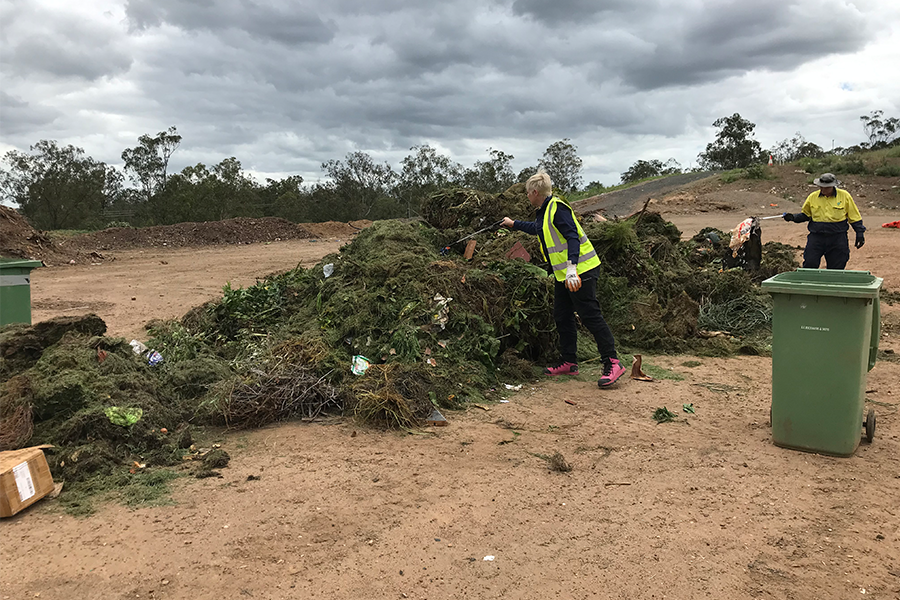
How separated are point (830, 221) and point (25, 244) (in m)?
19.1

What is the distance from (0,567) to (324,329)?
328cm

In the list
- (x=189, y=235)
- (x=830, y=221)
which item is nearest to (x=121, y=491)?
(x=830, y=221)

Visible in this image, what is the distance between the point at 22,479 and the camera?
320 cm

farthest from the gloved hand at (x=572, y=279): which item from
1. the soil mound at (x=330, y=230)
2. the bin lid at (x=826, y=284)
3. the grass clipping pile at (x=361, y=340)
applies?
the soil mound at (x=330, y=230)

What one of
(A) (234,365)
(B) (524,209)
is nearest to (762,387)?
(B) (524,209)

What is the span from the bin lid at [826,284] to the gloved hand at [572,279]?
1654 millimetres

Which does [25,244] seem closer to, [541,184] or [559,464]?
[541,184]

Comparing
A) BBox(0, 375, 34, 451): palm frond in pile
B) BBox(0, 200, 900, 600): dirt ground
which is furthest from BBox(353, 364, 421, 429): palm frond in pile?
BBox(0, 375, 34, 451): palm frond in pile

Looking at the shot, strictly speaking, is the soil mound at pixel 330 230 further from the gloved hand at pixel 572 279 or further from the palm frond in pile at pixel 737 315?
the gloved hand at pixel 572 279

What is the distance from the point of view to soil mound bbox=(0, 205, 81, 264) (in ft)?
55.5

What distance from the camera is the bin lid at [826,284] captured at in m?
3.56

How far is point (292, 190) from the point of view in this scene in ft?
140

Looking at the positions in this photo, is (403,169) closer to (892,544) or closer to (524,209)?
(524,209)

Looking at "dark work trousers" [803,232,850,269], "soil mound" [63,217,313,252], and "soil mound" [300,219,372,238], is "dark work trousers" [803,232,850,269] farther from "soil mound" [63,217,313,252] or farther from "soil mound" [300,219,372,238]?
"soil mound" [300,219,372,238]
